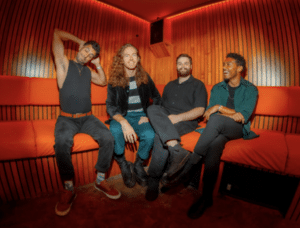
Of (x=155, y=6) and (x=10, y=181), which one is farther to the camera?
(x=155, y=6)

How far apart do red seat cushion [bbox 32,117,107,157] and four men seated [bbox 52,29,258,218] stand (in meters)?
0.08

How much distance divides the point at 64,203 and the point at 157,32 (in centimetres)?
337

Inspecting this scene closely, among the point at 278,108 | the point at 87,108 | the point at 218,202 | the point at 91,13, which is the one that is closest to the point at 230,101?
the point at 278,108

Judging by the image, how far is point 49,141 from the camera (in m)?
1.67

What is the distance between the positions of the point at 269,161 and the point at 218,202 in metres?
0.69

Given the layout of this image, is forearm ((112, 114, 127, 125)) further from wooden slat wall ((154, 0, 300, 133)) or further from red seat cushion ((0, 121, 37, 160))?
wooden slat wall ((154, 0, 300, 133))

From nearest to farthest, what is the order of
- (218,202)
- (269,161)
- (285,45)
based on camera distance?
(269,161) < (218,202) < (285,45)

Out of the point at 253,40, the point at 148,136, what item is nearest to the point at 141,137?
the point at 148,136

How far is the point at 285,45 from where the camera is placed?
2.44 m

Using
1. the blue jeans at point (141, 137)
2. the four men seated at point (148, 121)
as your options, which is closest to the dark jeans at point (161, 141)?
the four men seated at point (148, 121)

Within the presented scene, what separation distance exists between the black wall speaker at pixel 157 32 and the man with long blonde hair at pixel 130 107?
1.29 m

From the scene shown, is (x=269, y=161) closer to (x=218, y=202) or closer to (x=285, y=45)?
(x=218, y=202)

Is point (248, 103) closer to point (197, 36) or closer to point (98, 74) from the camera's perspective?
point (197, 36)

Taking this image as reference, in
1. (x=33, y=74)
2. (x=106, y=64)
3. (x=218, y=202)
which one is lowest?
(x=218, y=202)
